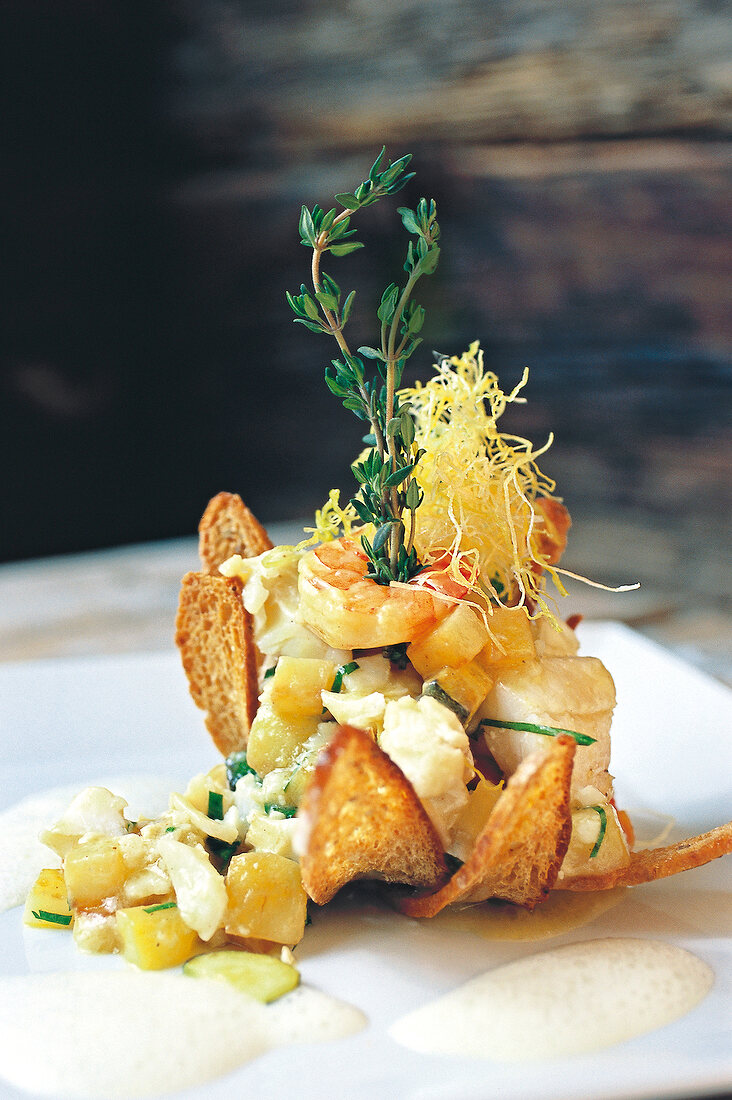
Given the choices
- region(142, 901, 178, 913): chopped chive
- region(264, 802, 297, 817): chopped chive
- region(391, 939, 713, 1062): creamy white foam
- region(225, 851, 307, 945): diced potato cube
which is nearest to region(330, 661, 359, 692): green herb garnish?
region(264, 802, 297, 817): chopped chive

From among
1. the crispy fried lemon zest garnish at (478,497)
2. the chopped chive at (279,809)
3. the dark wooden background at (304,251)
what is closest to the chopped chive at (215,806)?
the chopped chive at (279,809)

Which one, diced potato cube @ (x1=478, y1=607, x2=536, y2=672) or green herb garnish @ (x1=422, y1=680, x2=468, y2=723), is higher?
diced potato cube @ (x1=478, y1=607, x2=536, y2=672)

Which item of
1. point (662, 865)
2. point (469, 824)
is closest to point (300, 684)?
point (469, 824)

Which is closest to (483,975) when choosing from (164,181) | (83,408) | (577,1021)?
(577,1021)

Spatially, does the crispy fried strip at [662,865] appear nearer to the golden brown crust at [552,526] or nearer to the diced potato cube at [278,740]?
the diced potato cube at [278,740]

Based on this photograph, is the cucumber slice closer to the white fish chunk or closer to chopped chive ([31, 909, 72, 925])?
chopped chive ([31, 909, 72, 925])

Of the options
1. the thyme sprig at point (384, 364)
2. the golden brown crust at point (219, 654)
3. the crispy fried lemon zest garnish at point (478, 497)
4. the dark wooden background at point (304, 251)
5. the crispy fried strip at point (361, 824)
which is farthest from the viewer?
the dark wooden background at point (304, 251)
